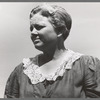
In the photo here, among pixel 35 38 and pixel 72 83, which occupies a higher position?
pixel 35 38

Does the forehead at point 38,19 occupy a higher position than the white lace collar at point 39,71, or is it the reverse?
the forehead at point 38,19

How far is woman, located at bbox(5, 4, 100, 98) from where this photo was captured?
2.05 m

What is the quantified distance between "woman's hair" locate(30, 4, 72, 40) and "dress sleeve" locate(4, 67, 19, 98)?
1.27 feet

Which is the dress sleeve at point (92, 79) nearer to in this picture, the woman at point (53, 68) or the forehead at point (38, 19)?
the woman at point (53, 68)

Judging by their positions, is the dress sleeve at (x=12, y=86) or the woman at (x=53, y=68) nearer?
the woman at (x=53, y=68)

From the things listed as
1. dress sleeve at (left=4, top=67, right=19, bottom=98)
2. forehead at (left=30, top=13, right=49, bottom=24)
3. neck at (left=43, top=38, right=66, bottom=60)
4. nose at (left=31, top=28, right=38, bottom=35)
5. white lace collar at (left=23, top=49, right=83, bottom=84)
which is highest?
forehead at (left=30, top=13, right=49, bottom=24)

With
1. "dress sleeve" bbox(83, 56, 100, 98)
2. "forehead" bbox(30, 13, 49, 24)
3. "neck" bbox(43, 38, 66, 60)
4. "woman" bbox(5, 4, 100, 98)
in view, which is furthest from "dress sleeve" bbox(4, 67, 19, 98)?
"dress sleeve" bbox(83, 56, 100, 98)

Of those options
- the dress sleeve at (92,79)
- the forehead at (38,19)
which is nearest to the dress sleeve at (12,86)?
the forehead at (38,19)

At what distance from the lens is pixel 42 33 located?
211 centimetres

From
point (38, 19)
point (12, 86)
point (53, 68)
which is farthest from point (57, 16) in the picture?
point (12, 86)

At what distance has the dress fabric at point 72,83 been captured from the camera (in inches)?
80.0

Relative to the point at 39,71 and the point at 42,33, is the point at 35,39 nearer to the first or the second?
the point at 42,33

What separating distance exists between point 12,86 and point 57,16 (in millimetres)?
543

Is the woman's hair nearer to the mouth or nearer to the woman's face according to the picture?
the woman's face
